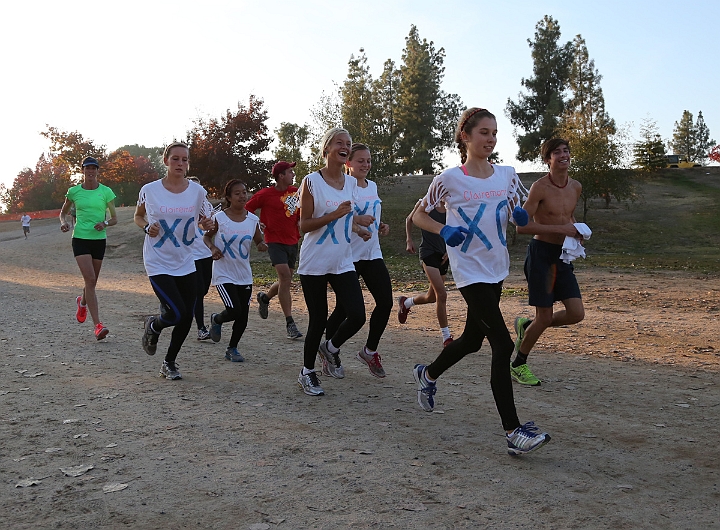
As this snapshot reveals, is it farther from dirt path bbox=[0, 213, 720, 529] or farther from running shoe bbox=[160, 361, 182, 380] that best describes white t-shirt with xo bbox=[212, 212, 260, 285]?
running shoe bbox=[160, 361, 182, 380]

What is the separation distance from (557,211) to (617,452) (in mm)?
2644

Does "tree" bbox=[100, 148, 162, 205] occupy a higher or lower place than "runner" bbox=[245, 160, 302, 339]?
higher

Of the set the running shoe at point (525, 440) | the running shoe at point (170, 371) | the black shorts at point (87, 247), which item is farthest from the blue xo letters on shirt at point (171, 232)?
the running shoe at point (525, 440)

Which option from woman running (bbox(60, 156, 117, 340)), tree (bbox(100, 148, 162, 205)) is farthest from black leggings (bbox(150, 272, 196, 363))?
tree (bbox(100, 148, 162, 205))

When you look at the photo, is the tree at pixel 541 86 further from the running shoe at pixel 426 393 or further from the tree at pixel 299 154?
the running shoe at pixel 426 393

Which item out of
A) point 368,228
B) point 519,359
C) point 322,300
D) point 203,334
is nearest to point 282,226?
point 203,334

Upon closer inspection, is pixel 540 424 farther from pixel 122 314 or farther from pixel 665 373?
pixel 122 314

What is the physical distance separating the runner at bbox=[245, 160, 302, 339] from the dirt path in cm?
58

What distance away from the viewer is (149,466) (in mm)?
4590

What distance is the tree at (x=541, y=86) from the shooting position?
72812mm

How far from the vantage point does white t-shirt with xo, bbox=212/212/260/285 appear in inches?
344

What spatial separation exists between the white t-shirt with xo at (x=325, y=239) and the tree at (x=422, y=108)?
60.0 metres

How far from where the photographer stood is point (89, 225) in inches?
394

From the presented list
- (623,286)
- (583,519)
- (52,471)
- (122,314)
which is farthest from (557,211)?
(623,286)
